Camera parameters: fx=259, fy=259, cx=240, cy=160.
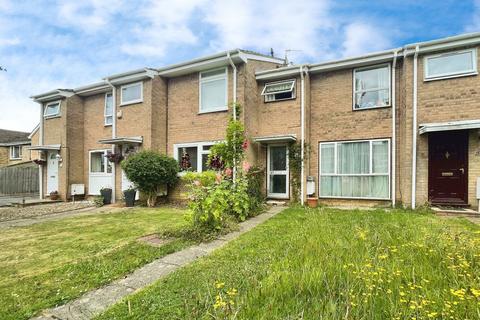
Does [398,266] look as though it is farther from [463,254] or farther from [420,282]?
[463,254]

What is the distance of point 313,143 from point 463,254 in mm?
7440

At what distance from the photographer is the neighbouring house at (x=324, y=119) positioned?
850 cm

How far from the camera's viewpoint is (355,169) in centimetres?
990

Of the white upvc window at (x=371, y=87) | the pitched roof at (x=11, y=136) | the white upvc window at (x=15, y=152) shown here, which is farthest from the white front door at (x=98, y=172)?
the white upvc window at (x=15, y=152)

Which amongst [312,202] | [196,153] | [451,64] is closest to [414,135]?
[451,64]

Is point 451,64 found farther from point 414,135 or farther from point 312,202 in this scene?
point 312,202

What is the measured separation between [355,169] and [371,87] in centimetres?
317

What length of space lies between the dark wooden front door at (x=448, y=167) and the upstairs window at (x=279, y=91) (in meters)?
5.20

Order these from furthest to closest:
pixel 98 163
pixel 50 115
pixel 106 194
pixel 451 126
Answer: pixel 50 115 → pixel 98 163 → pixel 106 194 → pixel 451 126

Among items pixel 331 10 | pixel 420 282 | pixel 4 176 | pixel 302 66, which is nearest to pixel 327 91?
pixel 302 66

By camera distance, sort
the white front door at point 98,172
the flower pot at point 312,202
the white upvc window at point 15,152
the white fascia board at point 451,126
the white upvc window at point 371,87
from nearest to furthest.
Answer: the white fascia board at point 451,126, the white upvc window at point 371,87, the flower pot at point 312,202, the white front door at point 98,172, the white upvc window at point 15,152

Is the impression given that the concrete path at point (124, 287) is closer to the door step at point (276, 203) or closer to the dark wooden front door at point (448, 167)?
the door step at point (276, 203)

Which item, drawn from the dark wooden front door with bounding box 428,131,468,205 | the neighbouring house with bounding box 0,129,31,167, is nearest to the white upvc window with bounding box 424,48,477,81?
the dark wooden front door with bounding box 428,131,468,205

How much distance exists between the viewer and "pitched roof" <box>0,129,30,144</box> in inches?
1053
